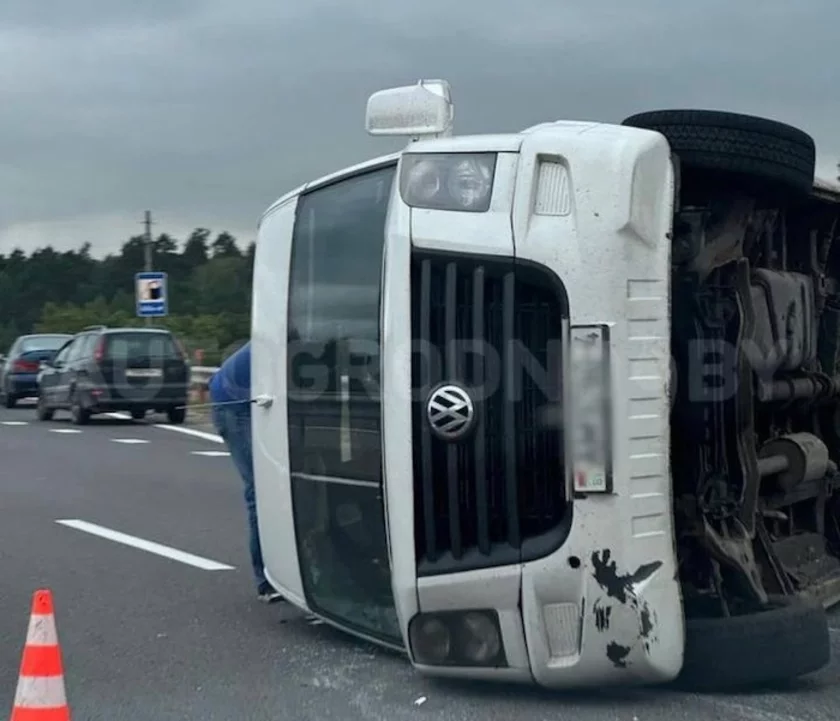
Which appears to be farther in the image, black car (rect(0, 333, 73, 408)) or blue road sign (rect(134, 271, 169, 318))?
blue road sign (rect(134, 271, 169, 318))

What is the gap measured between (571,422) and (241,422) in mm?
3022

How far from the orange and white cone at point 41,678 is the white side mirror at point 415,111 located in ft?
7.18

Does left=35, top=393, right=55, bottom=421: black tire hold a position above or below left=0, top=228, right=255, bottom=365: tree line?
below

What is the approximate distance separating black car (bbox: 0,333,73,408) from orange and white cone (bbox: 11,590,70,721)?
26.9 meters

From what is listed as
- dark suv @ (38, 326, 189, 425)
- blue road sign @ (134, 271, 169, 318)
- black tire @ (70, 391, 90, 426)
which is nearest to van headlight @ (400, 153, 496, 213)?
dark suv @ (38, 326, 189, 425)

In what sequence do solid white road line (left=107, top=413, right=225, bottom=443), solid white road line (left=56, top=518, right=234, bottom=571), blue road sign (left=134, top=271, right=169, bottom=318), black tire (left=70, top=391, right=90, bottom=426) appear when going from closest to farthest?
solid white road line (left=56, top=518, right=234, bottom=571) → solid white road line (left=107, top=413, right=225, bottom=443) → black tire (left=70, top=391, right=90, bottom=426) → blue road sign (left=134, top=271, right=169, bottom=318)

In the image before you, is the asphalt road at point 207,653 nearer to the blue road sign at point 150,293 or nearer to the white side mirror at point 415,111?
the white side mirror at point 415,111

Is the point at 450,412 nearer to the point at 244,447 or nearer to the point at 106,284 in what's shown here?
the point at 244,447

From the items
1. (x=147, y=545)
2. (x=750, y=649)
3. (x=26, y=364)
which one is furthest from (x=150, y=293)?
(x=750, y=649)

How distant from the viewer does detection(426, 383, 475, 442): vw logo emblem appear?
17.6ft

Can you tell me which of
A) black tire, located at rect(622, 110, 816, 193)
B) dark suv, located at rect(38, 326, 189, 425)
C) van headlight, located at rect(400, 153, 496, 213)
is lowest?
dark suv, located at rect(38, 326, 189, 425)

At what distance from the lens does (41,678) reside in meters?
5.21

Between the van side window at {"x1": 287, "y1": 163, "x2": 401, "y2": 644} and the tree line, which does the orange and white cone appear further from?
the tree line

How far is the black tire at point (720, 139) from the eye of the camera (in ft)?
19.0
